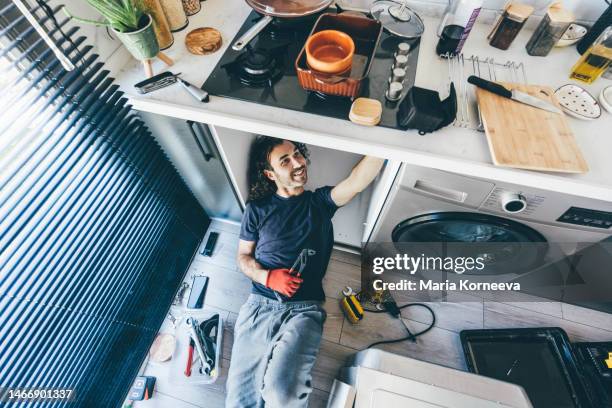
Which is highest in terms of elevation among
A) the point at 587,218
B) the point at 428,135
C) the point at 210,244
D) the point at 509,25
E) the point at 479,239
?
the point at 509,25

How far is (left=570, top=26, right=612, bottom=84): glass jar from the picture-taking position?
0.91 meters

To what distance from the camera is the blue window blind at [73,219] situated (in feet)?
2.87

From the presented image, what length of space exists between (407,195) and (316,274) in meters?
0.56

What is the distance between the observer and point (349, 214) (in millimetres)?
1645

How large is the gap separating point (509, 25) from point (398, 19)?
354 mm

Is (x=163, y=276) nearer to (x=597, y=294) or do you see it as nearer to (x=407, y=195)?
(x=407, y=195)

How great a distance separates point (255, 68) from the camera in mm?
994

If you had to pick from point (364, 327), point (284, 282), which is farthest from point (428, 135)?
point (364, 327)

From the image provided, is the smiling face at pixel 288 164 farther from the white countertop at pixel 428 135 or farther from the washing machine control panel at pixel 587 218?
the washing machine control panel at pixel 587 218

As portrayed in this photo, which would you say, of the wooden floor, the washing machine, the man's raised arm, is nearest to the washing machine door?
the washing machine

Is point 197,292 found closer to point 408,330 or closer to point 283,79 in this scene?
point 408,330

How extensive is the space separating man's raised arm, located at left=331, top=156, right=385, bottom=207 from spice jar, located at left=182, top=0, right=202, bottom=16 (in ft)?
2.88

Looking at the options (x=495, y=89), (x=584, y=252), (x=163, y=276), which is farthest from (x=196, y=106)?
(x=584, y=252)

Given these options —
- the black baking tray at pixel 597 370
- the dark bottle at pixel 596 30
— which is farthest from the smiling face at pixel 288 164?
the black baking tray at pixel 597 370
